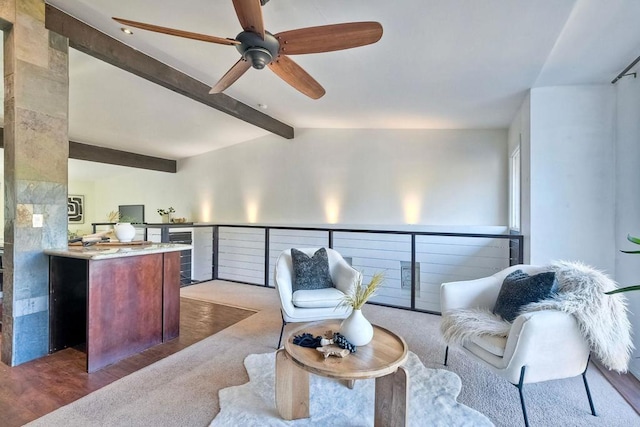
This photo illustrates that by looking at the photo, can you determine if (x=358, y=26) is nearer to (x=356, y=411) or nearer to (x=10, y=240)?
(x=356, y=411)

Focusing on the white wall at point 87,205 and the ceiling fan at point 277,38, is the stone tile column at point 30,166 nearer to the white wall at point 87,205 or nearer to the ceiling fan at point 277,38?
the ceiling fan at point 277,38

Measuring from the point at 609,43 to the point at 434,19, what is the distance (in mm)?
1336

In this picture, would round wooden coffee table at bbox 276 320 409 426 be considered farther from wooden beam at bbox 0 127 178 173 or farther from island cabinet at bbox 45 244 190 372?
wooden beam at bbox 0 127 178 173

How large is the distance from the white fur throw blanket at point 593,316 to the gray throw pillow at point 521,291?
0.05 meters

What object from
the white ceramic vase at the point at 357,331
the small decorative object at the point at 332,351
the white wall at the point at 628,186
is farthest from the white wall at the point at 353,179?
the small decorative object at the point at 332,351

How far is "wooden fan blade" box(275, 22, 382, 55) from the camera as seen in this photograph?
1.80m

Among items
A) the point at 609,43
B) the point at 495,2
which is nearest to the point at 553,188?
the point at 609,43

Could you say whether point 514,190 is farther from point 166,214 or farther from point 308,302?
point 166,214

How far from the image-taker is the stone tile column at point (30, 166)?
7.95 feet

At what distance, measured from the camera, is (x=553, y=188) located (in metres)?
3.08

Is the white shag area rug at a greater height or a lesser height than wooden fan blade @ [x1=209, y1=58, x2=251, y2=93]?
lesser

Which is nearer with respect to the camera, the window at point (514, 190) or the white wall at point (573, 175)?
the white wall at point (573, 175)

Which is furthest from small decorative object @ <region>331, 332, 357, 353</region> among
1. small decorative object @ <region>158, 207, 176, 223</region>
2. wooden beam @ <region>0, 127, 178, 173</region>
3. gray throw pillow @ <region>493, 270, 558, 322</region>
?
small decorative object @ <region>158, 207, 176, 223</region>

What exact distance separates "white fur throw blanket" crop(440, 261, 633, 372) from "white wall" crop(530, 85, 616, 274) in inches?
46.8
